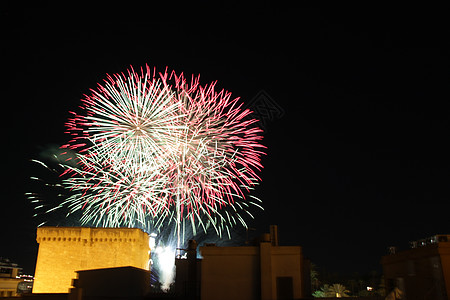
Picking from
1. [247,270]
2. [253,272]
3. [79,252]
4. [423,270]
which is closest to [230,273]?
[247,270]

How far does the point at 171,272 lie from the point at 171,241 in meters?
9.13

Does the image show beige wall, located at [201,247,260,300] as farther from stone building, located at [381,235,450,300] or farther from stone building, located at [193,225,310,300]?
stone building, located at [381,235,450,300]

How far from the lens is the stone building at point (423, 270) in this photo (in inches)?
795

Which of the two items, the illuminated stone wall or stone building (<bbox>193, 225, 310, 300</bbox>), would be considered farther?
the illuminated stone wall

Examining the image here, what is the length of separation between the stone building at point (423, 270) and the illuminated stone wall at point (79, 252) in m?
25.8

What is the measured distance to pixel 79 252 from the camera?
138 feet

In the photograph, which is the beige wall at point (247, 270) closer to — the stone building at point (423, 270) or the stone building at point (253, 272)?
the stone building at point (253, 272)

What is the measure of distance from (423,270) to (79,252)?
108 feet

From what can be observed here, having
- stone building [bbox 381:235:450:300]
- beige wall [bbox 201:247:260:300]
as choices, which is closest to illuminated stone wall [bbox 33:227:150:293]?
beige wall [bbox 201:247:260:300]

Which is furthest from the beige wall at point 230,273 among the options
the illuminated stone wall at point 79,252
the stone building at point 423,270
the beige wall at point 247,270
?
the illuminated stone wall at point 79,252

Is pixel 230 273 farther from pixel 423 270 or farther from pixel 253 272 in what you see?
pixel 423 270

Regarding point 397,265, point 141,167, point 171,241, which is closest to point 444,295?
point 397,265

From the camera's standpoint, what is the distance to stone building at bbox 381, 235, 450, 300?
2019cm

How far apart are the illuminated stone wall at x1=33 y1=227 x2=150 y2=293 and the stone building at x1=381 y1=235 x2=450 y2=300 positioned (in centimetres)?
2577
